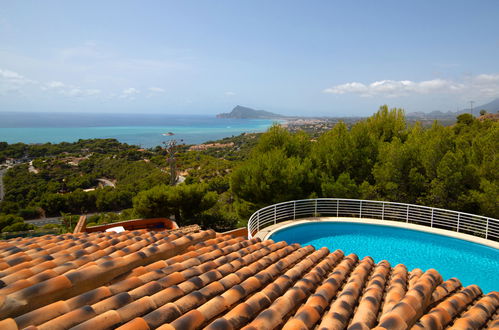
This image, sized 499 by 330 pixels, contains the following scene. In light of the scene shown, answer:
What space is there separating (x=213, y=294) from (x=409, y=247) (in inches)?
387

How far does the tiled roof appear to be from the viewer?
2256 mm

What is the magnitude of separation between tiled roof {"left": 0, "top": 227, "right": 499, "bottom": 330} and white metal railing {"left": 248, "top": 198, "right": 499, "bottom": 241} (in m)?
6.45

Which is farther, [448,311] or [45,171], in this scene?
[45,171]

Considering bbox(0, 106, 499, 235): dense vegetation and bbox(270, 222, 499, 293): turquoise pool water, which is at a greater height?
bbox(0, 106, 499, 235): dense vegetation

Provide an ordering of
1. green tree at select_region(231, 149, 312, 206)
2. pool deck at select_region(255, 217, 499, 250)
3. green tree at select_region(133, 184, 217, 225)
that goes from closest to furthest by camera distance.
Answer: pool deck at select_region(255, 217, 499, 250) < green tree at select_region(231, 149, 312, 206) < green tree at select_region(133, 184, 217, 225)

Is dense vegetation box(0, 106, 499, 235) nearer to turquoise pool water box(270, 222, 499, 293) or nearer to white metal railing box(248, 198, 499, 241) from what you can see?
white metal railing box(248, 198, 499, 241)

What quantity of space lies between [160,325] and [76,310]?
60 centimetres

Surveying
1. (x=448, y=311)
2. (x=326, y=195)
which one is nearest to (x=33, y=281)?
(x=448, y=311)

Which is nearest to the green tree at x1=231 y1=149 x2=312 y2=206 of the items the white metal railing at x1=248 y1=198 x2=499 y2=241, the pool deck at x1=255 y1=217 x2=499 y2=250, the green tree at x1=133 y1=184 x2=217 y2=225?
the white metal railing at x1=248 y1=198 x2=499 y2=241

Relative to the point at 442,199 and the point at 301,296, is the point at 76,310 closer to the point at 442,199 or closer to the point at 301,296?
the point at 301,296

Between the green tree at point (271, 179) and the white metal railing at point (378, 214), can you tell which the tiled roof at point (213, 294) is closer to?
the white metal railing at point (378, 214)

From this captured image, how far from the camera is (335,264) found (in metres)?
4.60

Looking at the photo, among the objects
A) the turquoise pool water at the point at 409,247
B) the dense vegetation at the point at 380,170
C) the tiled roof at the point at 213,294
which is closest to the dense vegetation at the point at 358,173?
the dense vegetation at the point at 380,170

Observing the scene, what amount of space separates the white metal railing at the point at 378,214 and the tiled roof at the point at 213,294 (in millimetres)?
6452
